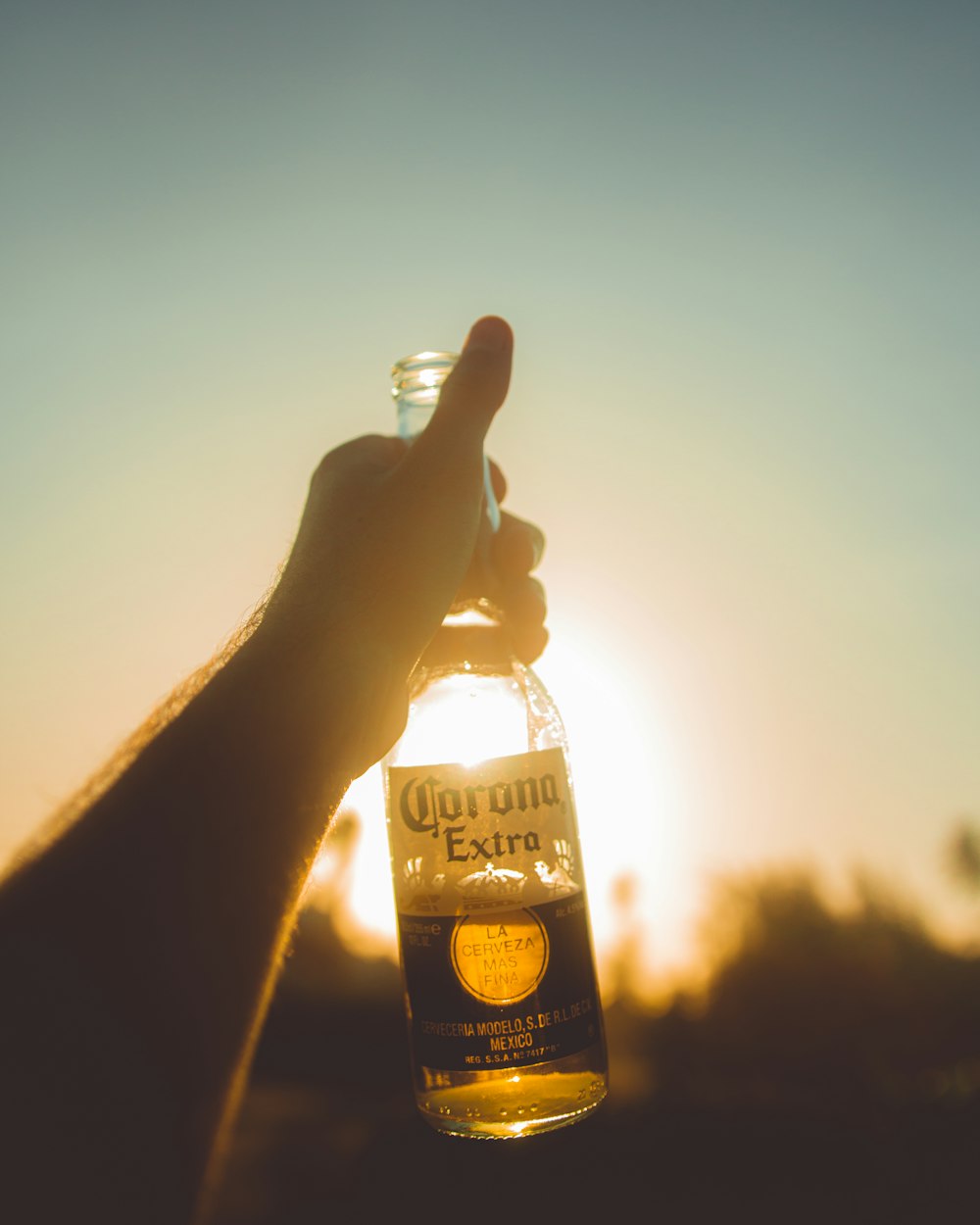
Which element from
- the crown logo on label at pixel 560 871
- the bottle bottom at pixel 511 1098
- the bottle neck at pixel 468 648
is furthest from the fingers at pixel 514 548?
the bottle bottom at pixel 511 1098

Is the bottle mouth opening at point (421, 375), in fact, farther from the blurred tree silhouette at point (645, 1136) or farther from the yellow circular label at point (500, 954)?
the blurred tree silhouette at point (645, 1136)

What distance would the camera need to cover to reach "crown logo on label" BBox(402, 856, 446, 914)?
7.20 ft

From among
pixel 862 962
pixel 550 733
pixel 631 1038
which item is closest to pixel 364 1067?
pixel 631 1038

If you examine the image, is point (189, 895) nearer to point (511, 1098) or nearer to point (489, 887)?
point (489, 887)

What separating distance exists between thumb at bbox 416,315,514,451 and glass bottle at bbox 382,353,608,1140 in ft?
2.26

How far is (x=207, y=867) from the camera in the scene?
5.18 feet

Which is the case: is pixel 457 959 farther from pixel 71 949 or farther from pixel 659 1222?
pixel 659 1222

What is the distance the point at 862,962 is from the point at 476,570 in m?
52.8

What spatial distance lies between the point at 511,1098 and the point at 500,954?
295 mm

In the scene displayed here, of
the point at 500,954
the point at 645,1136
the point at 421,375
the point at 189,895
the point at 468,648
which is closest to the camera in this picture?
the point at 189,895

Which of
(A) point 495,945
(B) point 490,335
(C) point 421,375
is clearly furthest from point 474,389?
(A) point 495,945

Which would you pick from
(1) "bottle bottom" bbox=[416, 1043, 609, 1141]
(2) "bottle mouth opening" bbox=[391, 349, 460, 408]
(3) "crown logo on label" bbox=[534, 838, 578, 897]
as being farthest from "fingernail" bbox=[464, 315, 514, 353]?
(1) "bottle bottom" bbox=[416, 1043, 609, 1141]

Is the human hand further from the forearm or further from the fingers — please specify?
the fingers

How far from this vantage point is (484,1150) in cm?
2295
